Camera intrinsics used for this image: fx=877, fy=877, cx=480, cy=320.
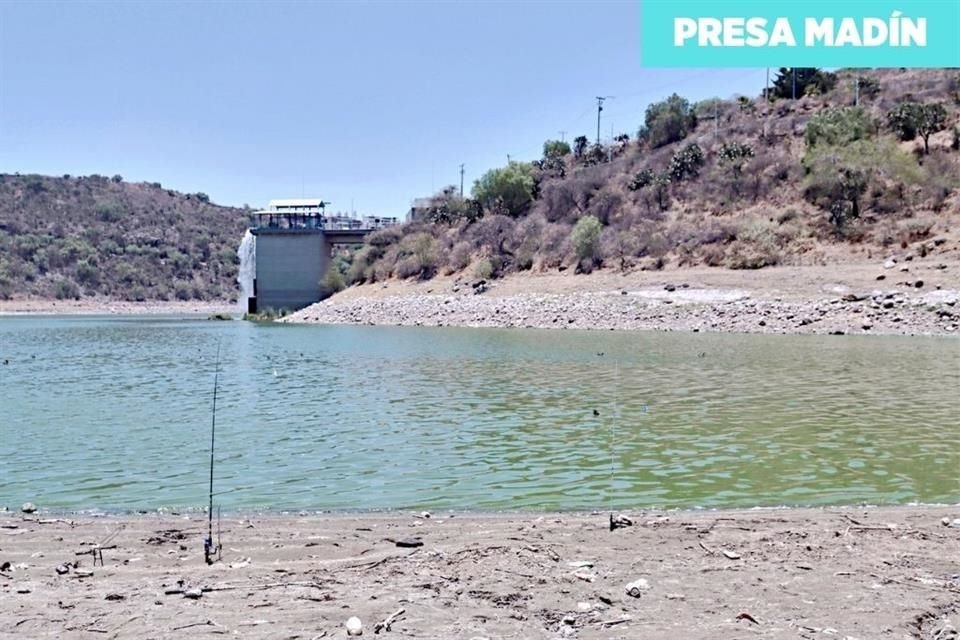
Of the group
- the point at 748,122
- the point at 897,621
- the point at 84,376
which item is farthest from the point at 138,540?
the point at 748,122

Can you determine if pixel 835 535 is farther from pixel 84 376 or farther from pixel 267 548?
pixel 84 376

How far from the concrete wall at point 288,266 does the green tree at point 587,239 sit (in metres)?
33.3

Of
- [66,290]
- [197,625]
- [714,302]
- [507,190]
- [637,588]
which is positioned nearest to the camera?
[197,625]

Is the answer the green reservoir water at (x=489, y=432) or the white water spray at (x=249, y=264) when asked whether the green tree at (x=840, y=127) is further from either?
the white water spray at (x=249, y=264)

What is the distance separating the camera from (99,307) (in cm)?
11862

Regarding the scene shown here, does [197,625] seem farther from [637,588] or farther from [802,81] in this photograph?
[802,81]

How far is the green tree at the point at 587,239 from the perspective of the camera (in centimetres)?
6088

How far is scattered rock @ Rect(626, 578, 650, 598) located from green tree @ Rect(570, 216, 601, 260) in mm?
55179

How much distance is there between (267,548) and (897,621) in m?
4.75

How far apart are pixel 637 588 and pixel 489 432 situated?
8.37m

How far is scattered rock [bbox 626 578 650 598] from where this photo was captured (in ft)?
19.3

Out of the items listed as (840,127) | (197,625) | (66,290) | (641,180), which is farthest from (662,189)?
(66,290)

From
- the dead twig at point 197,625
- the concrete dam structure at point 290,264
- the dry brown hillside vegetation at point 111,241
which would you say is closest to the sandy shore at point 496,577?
the dead twig at point 197,625

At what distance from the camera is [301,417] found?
1609 cm
